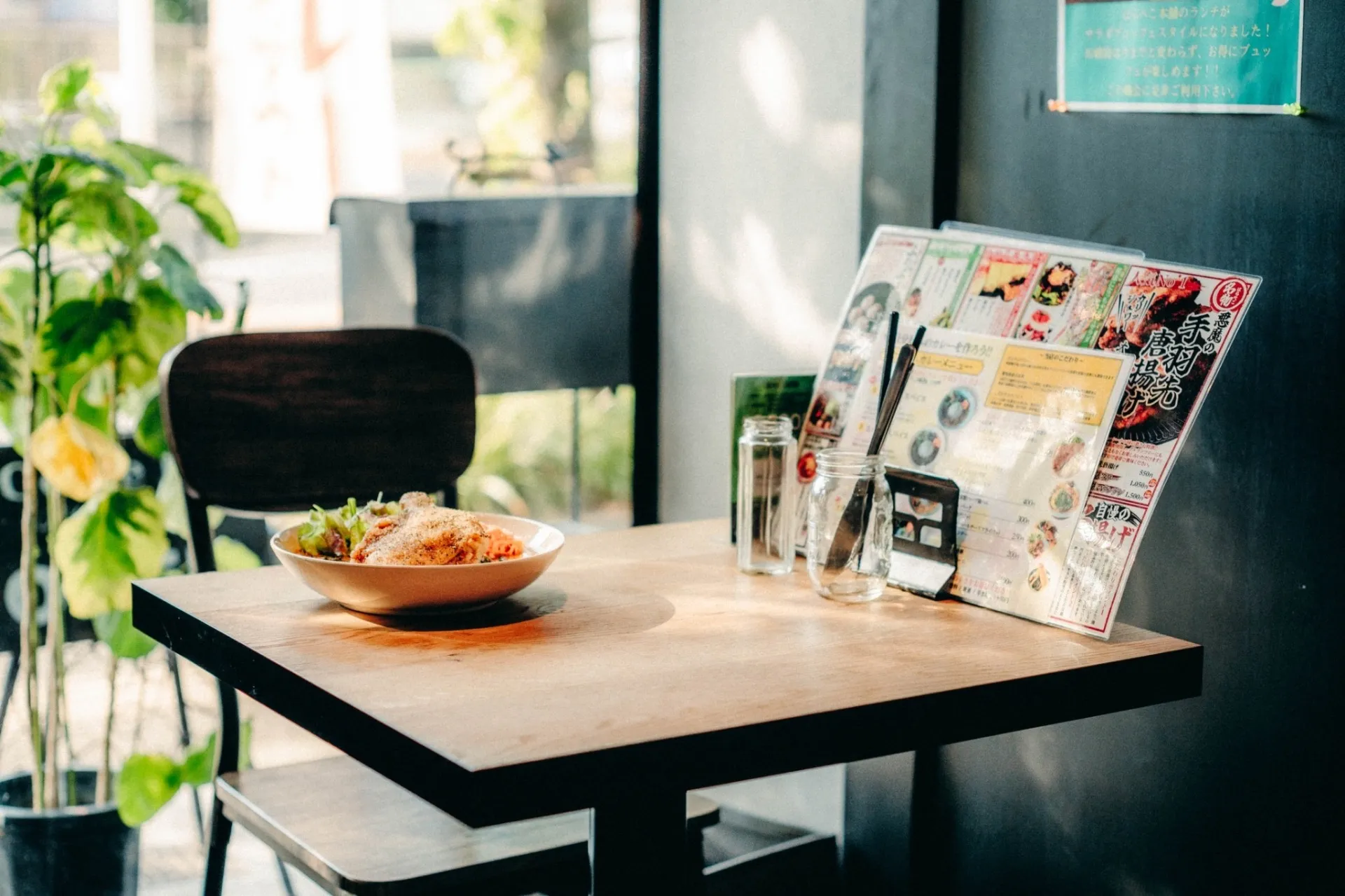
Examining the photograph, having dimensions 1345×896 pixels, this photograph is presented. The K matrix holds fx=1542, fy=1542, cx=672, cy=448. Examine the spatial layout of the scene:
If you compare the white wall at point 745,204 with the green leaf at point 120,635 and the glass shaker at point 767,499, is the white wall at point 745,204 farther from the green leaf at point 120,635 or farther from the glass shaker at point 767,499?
the green leaf at point 120,635

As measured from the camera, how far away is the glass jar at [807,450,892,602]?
155 cm

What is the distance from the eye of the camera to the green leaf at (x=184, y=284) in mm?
2168

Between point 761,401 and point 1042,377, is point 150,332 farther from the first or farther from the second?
point 1042,377

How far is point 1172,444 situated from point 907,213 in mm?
935

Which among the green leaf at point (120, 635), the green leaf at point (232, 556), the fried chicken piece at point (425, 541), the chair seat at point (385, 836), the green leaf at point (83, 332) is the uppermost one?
the green leaf at point (83, 332)

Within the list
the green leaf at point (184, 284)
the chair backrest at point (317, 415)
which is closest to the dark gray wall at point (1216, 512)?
the chair backrest at point (317, 415)

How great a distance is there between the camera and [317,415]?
2045 millimetres

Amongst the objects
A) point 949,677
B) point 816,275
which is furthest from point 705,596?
point 816,275

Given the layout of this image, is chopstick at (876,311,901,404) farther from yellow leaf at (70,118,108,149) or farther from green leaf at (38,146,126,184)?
yellow leaf at (70,118,108,149)

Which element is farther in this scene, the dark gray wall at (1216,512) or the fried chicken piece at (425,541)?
the dark gray wall at (1216,512)

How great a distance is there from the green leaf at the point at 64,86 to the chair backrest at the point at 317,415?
433 mm

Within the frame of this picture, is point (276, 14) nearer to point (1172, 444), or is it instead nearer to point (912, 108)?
point (912, 108)

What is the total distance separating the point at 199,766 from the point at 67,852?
0.73ft

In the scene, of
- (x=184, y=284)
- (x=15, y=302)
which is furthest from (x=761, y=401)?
(x=15, y=302)
